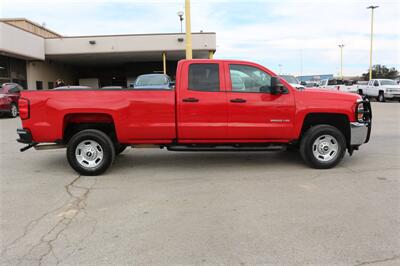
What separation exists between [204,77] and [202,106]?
542mm

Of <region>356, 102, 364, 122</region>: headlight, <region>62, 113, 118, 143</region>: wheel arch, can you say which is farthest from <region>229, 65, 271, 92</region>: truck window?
<region>62, 113, 118, 143</region>: wheel arch

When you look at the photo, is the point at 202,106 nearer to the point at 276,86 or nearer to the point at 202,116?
the point at 202,116

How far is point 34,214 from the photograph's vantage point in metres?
4.68

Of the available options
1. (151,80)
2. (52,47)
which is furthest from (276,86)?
(52,47)

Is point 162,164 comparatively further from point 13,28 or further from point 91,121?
point 13,28

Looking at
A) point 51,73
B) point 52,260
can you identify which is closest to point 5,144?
point 52,260

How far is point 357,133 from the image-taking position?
668cm

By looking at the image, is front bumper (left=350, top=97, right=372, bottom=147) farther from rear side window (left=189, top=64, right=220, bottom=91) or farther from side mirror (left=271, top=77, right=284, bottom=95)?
rear side window (left=189, top=64, right=220, bottom=91)

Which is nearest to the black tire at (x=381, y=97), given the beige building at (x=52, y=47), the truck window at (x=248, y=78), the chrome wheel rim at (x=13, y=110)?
the beige building at (x=52, y=47)

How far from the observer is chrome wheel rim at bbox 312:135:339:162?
265 inches

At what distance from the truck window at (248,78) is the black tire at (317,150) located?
46.0 inches

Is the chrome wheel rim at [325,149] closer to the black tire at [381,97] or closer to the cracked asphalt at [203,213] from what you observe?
the cracked asphalt at [203,213]

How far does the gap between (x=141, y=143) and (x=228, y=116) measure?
5.25 feet

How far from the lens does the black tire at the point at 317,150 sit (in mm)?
6637
